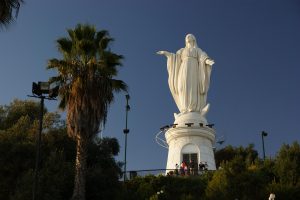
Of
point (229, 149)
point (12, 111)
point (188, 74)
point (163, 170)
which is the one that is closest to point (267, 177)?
point (163, 170)

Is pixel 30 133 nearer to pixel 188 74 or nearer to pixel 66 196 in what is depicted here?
pixel 66 196

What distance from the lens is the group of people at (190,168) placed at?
31.6m

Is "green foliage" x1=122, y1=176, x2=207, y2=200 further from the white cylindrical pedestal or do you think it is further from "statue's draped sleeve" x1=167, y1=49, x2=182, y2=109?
"statue's draped sleeve" x1=167, y1=49, x2=182, y2=109

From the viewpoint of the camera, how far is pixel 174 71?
130 feet

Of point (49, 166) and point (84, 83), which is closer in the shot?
point (84, 83)

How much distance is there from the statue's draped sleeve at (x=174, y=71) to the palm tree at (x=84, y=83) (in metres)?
15.1

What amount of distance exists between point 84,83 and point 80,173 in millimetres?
3993

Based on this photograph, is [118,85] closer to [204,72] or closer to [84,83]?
[84,83]

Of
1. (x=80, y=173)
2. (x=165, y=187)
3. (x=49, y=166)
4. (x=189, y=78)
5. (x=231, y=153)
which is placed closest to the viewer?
(x=80, y=173)

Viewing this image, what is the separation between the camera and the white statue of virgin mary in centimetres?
3822

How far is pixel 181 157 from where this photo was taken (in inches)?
1404

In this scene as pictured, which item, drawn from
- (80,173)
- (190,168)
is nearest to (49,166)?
(80,173)

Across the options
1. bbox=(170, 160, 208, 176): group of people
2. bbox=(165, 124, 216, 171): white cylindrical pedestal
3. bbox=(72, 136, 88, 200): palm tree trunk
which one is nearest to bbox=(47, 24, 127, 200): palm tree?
bbox=(72, 136, 88, 200): palm tree trunk

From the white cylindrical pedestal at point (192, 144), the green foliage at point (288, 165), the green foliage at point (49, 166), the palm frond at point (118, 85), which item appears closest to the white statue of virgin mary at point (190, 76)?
the white cylindrical pedestal at point (192, 144)
